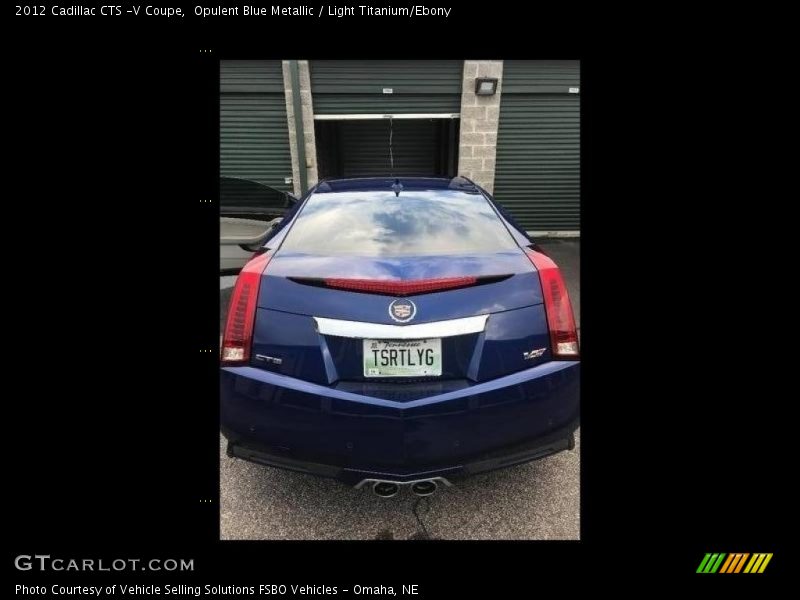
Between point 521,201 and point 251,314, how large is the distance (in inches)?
289

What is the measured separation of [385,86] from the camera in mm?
7195

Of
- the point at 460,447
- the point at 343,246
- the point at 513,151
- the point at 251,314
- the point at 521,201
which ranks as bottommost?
the point at 460,447

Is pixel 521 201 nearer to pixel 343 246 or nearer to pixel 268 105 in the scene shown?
pixel 268 105

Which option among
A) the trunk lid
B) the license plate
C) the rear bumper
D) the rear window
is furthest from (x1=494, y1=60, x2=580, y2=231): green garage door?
the license plate

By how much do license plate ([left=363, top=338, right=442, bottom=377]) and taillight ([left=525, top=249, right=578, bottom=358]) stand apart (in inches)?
22.6

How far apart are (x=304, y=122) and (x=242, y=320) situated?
21.5 ft

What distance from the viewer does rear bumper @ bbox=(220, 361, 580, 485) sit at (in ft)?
5.67

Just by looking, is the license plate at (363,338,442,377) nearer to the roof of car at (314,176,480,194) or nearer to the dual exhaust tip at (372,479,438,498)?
the dual exhaust tip at (372,479,438,498)

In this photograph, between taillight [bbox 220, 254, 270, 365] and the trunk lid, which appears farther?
taillight [bbox 220, 254, 270, 365]

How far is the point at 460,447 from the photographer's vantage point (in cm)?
178

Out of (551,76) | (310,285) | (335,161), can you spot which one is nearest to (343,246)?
(310,285)

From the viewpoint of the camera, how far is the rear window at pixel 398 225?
2.03 m

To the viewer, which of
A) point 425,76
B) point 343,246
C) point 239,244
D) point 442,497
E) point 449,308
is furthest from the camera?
point 425,76

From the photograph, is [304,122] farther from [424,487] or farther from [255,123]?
[424,487]
